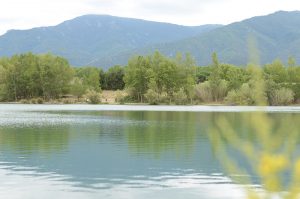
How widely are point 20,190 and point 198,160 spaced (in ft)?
36.5

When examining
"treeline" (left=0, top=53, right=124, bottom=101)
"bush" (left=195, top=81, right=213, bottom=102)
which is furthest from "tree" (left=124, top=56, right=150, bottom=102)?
"bush" (left=195, top=81, right=213, bottom=102)

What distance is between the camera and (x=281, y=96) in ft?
344

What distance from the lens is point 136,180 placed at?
2022 centimetres

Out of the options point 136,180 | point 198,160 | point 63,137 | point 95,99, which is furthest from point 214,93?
point 136,180

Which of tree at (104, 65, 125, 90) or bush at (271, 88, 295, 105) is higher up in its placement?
tree at (104, 65, 125, 90)

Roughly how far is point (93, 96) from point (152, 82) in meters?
13.1

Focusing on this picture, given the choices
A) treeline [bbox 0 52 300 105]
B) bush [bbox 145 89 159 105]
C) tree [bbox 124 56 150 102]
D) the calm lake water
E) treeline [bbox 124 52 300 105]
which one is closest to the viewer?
the calm lake water

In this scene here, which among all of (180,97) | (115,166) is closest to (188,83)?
(180,97)

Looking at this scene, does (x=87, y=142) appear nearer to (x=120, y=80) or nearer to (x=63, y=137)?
(x=63, y=137)

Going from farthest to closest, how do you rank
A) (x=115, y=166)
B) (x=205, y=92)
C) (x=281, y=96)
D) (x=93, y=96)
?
(x=93, y=96), (x=205, y=92), (x=281, y=96), (x=115, y=166)

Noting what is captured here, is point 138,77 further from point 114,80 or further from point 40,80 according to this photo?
point 114,80

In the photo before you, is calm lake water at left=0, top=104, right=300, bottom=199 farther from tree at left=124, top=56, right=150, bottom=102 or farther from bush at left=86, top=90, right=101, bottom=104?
tree at left=124, top=56, right=150, bottom=102

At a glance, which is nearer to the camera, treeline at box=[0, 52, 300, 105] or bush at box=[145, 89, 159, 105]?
treeline at box=[0, 52, 300, 105]

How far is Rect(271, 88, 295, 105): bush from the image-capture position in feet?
343
